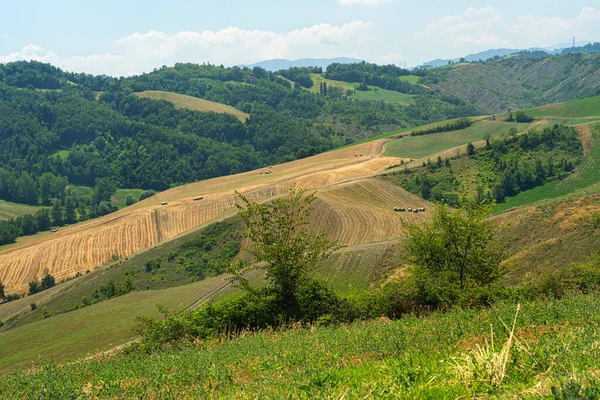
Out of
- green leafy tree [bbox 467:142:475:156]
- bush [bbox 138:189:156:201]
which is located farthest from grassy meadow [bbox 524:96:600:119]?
bush [bbox 138:189:156:201]

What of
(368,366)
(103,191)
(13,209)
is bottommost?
(13,209)

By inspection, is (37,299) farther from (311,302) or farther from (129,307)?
(311,302)

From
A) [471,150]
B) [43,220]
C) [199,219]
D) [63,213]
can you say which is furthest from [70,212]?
[471,150]

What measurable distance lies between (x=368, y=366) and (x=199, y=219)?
3314 inches

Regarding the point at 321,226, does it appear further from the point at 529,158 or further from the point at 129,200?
the point at 129,200

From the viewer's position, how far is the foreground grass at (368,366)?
950cm

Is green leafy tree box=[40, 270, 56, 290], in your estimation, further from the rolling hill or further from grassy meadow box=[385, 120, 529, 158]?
grassy meadow box=[385, 120, 529, 158]

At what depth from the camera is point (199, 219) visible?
9412 centimetres

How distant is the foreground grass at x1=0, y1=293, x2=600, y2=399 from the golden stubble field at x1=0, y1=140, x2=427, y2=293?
2075 inches

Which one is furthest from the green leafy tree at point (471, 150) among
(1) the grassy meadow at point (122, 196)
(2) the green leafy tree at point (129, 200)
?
(1) the grassy meadow at point (122, 196)

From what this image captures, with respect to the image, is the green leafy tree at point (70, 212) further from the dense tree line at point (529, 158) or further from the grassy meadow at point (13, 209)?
the dense tree line at point (529, 158)

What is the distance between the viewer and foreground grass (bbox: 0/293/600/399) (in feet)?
31.2

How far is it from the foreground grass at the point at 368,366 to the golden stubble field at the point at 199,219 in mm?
52699

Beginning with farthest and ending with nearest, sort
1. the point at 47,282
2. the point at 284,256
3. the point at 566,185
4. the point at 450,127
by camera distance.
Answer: the point at 450,127 < the point at 566,185 < the point at 47,282 < the point at 284,256
